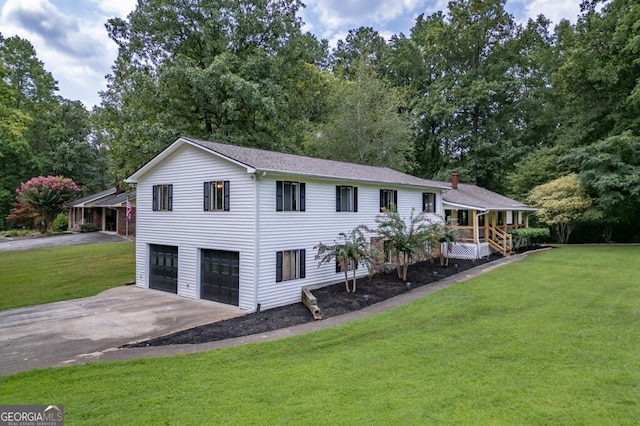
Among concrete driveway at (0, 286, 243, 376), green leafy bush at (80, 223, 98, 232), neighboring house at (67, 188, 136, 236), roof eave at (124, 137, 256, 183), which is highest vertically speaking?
roof eave at (124, 137, 256, 183)

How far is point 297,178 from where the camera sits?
12.9 meters

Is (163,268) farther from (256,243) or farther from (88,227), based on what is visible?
(88,227)

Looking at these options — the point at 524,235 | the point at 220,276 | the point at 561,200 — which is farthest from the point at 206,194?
the point at 561,200

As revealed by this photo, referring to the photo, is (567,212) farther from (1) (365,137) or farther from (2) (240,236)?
(2) (240,236)

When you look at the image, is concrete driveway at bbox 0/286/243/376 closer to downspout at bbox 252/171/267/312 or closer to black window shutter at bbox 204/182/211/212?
downspout at bbox 252/171/267/312

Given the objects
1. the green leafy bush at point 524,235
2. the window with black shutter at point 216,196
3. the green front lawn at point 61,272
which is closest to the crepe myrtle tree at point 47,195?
the green front lawn at point 61,272

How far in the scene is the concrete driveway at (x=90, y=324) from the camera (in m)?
7.77

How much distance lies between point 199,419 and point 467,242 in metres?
19.1

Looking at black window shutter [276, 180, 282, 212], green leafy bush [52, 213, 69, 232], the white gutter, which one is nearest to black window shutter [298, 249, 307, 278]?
black window shutter [276, 180, 282, 212]

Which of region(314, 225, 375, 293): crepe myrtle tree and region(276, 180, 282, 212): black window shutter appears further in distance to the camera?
region(314, 225, 375, 293): crepe myrtle tree

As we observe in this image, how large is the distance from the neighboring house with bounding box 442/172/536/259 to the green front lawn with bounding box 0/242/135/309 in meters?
17.5

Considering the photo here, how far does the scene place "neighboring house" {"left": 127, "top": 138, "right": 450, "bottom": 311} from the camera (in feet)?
38.4

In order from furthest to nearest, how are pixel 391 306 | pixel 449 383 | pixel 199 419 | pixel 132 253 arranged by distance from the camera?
1. pixel 132 253
2. pixel 391 306
3. pixel 449 383
4. pixel 199 419

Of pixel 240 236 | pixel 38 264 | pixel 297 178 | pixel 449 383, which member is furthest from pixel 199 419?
pixel 38 264
